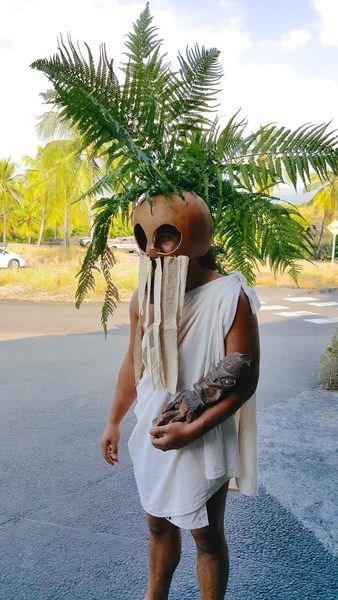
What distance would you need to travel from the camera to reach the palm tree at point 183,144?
56.9 inches

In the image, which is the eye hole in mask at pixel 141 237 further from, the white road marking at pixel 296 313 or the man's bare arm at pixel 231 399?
the white road marking at pixel 296 313

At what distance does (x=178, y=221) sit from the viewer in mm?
1446

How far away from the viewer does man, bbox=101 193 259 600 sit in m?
1.46

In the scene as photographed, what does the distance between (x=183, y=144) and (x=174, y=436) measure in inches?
34.5

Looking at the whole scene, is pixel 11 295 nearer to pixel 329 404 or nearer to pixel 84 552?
pixel 329 404

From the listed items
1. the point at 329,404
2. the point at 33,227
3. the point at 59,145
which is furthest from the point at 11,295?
the point at 33,227

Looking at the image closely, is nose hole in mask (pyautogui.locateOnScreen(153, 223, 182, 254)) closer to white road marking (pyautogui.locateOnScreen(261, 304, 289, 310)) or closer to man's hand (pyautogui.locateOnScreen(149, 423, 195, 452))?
man's hand (pyautogui.locateOnScreen(149, 423, 195, 452))

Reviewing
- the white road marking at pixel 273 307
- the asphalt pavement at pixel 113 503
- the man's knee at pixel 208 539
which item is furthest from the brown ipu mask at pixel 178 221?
the white road marking at pixel 273 307

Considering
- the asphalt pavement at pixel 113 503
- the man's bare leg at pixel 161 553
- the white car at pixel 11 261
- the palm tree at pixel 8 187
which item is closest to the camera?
the man's bare leg at pixel 161 553

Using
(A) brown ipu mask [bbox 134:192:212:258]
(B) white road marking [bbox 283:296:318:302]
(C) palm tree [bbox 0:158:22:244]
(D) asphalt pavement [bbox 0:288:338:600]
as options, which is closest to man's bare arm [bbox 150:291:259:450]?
(A) brown ipu mask [bbox 134:192:212:258]

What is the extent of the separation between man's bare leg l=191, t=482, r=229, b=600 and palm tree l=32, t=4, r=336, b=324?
77cm

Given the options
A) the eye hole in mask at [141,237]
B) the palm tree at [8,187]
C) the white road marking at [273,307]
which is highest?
the palm tree at [8,187]

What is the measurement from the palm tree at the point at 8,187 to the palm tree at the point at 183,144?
1226 inches

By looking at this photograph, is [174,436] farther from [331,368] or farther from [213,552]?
[331,368]
